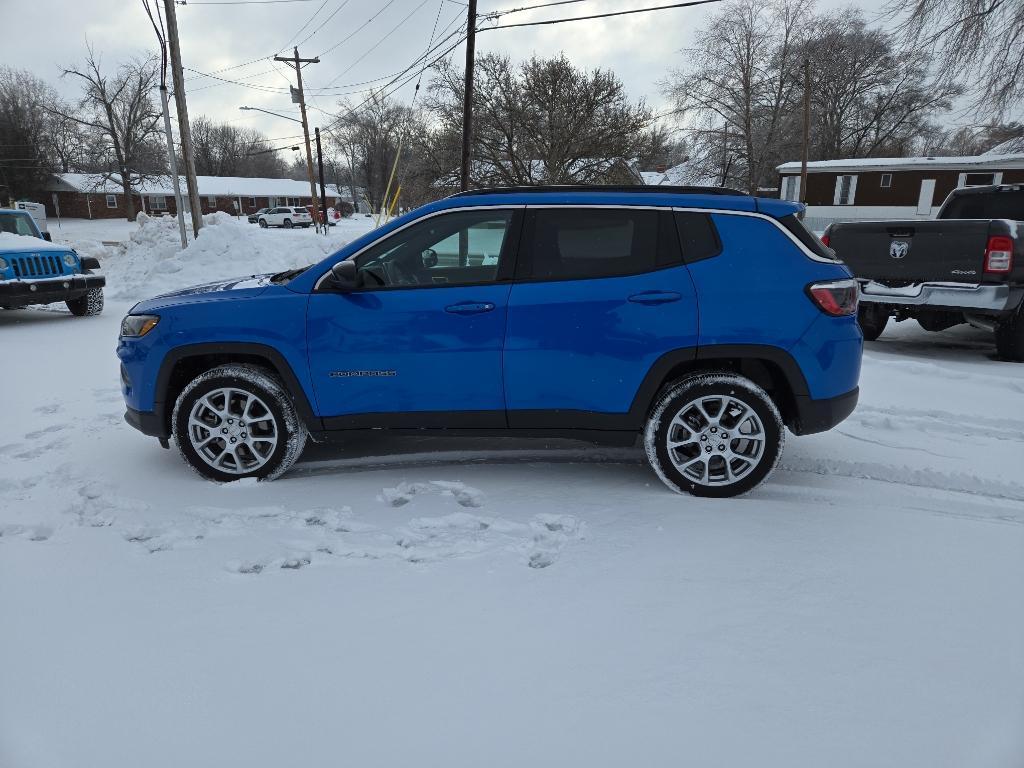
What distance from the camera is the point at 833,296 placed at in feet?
11.6

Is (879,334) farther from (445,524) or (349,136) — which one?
(349,136)

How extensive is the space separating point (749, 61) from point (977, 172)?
15.5m

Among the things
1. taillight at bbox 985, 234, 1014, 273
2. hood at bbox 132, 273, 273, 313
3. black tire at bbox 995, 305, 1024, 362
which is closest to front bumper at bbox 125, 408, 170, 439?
hood at bbox 132, 273, 273, 313

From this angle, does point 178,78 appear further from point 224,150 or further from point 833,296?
point 224,150

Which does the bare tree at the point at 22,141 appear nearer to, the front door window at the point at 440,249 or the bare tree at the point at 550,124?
the bare tree at the point at 550,124

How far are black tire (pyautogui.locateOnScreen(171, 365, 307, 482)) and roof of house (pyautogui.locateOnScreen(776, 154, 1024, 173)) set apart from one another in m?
36.5

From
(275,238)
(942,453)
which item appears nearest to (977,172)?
(275,238)

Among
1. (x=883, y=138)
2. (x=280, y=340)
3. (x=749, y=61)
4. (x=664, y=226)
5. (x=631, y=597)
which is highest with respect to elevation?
(x=749, y=61)

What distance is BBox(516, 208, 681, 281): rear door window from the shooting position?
3631mm

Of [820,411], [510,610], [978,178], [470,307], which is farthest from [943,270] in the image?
[978,178]

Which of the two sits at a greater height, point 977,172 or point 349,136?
point 349,136

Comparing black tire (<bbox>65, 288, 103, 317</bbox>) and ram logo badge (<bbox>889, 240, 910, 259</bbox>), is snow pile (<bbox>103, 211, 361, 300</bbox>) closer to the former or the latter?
black tire (<bbox>65, 288, 103, 317</bbox>)

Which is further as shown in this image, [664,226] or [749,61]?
[749,61]

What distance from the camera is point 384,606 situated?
2.68 metres
